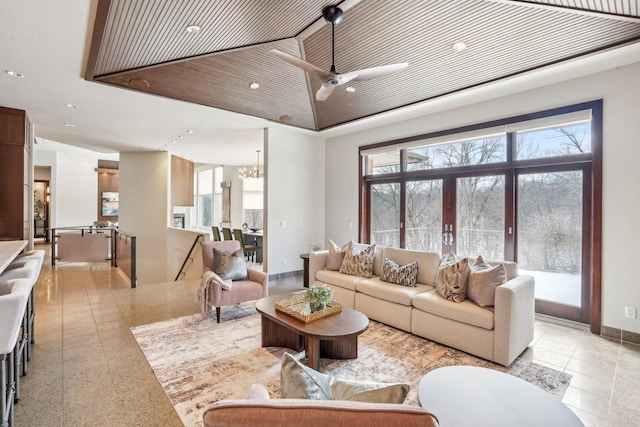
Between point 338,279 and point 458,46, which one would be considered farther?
point 338,279

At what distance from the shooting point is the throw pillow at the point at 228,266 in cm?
414

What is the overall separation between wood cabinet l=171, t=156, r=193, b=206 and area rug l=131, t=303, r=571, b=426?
5616mm

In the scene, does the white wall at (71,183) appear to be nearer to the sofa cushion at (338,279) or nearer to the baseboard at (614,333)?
the sofa cushion at (338,279)

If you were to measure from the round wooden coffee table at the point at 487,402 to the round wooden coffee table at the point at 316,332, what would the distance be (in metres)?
0.86

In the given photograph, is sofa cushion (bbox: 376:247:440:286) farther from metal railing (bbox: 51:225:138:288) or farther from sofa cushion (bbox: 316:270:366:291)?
metal railing (bbox: 51:225:138:288)

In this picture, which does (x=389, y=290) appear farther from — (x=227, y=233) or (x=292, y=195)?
(x=227, y=233)

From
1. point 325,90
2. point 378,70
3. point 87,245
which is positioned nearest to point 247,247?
point 87,245

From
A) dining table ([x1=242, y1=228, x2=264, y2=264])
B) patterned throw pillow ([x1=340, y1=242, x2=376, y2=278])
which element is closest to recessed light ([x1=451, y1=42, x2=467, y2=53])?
patterned throw pillow ([x1=340, y1=242, x2=376, y2=278])

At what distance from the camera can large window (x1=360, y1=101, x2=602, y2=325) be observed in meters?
3.82

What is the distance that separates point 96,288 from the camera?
18.2 feet

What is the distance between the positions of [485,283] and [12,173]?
6673 millimetres

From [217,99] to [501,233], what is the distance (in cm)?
462

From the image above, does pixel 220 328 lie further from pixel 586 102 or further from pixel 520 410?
pixel 586 102

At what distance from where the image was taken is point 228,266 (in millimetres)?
4168
